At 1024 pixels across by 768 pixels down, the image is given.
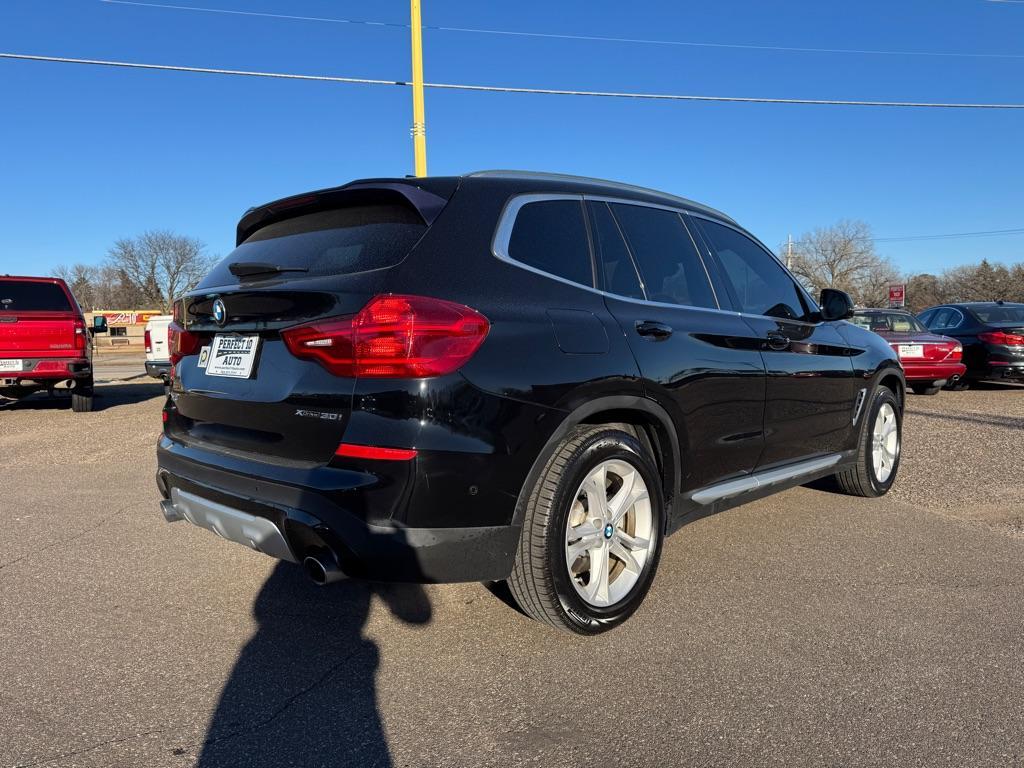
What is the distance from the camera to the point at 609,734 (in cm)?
222

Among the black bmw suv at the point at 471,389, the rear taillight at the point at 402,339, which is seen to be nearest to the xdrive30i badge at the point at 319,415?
the black bmw suv at the point at 471,389

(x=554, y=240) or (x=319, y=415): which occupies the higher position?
(x=554, y=240)

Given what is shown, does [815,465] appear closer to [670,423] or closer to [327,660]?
[670,423]

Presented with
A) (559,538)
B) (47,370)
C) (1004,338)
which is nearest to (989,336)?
(1004,338)

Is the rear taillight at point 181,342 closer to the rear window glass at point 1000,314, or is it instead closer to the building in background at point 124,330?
the rear window glass at point 1000,314

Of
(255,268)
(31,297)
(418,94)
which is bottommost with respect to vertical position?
A: (255,268)

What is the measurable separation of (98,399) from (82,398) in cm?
221

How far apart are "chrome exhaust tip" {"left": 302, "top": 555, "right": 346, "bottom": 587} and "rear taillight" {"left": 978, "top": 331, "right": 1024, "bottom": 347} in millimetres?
12285

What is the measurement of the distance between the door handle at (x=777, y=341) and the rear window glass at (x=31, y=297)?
9.55m

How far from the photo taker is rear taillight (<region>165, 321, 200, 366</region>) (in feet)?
10.4

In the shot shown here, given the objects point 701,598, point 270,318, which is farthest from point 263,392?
point 701,598

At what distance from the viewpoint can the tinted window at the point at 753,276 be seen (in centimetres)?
394

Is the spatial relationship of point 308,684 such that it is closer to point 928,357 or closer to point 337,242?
point 337,242

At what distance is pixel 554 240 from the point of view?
9.70 ft
